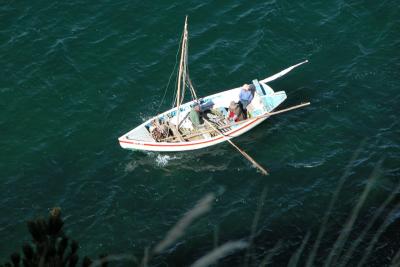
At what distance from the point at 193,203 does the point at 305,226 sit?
6670mm

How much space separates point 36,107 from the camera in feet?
139

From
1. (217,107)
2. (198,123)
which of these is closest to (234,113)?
(217,107)

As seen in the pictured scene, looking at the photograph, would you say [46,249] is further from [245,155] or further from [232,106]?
[232,106]

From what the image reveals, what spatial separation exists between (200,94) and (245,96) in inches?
162

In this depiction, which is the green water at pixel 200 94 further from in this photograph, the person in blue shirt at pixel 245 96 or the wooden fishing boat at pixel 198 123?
the person in blue shirt at pixel 245 96

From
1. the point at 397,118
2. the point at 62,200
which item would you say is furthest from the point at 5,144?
the point at 397,118

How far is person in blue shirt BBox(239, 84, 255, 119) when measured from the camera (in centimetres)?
3963

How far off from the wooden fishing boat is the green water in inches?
40.2

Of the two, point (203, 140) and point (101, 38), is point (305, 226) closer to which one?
point (203, 140)

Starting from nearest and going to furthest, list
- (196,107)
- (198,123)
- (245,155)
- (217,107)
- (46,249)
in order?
(46,249) < (245,155) < (198,123) < (196,107) < (217,107)

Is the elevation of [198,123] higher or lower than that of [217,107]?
lower

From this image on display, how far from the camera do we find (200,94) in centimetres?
4259

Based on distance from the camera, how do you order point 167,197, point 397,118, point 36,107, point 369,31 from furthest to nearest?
point 369,31, point 36,107, point 397,118, point 167,197

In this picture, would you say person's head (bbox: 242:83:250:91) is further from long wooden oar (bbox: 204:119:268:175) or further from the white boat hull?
long wooden oar (bbox: 204:119:268:175)
